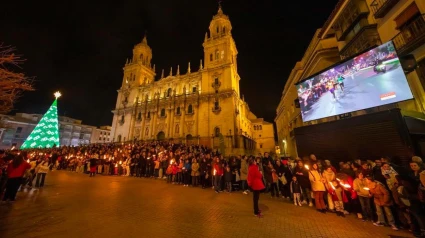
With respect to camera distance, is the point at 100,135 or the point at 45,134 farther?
the point at 100,135

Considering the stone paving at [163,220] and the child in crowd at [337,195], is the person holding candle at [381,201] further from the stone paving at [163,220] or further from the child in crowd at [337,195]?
the child in crowd at [337,195]

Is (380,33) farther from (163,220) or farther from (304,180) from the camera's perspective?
(163,220)

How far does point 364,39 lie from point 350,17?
Result: 9.84ft

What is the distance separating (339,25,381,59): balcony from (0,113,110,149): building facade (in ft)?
201

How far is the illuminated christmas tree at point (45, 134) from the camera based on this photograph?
26.8 meters

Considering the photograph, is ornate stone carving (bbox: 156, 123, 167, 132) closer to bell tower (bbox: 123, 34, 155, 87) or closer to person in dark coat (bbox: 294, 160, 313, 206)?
bell tower (bbox: 123, 34, 155, 87)

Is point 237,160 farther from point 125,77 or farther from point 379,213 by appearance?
point 125,77

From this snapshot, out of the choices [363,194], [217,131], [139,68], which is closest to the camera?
[363,194]

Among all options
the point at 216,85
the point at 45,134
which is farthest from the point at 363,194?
the point at 45,134

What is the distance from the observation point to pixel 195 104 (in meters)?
34.4

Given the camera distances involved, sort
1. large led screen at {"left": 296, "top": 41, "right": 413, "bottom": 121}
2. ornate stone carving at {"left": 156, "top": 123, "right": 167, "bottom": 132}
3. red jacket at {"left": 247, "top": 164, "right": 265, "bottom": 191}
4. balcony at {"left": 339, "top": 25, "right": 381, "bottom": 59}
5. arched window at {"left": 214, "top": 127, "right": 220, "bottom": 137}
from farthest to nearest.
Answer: ornate stone carving at {"left": 156, "top": 123, "right": 167, "bottom": 132} < arched window at {"left": 214, "top": 127, "right": 220, "bottom": 137} < balcony at {"left": 339, "top": 25, "right": 381, "bottom": 59} < large led screen at {"left": 296, "top": 41, "right": 413, "bottom": 121} < red jacket at {"left": 247, "top": 164, "right": 265, "bottom": 191}

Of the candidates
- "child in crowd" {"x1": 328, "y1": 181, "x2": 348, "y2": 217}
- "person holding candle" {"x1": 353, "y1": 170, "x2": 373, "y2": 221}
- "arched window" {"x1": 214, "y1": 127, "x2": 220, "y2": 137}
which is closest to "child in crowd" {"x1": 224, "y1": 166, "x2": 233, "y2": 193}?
"child in crowd" {"x1": 328, "y1": 181, "x2": 348, "y2": 217}

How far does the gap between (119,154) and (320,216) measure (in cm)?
1667

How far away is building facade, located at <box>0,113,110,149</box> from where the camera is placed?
1937 inches
